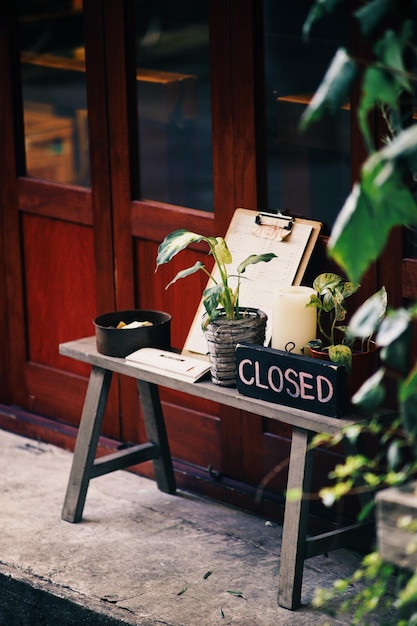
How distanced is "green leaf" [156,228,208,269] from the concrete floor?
1108mm

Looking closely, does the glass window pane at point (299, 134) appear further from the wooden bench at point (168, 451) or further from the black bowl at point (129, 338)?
the wooden bench at point (168, 451)

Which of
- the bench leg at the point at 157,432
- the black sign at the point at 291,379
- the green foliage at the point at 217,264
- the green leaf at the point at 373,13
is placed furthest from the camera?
the bench leg at the point at 157,432

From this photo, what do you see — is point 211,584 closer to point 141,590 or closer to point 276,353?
point 141,590

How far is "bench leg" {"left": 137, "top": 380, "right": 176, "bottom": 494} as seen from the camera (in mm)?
4664

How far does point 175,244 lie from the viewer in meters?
3.95

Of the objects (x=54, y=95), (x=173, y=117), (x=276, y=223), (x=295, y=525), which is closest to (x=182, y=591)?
(x=295, y=525)

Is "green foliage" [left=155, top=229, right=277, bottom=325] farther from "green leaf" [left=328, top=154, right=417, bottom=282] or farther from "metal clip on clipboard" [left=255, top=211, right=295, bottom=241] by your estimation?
"green leaf" [left=328, top=154, right=417, bottom=282]

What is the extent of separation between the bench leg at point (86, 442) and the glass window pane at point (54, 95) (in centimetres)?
111

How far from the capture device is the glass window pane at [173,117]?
475 centimetres

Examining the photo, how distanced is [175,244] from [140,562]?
1.16 metres

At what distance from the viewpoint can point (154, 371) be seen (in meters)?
4.15

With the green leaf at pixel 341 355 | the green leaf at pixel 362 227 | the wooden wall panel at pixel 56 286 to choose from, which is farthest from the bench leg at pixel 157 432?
the green leaf at pixel 362 227

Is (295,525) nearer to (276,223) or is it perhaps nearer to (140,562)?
(140,562)

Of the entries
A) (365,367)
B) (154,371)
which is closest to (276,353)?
(365,367)
